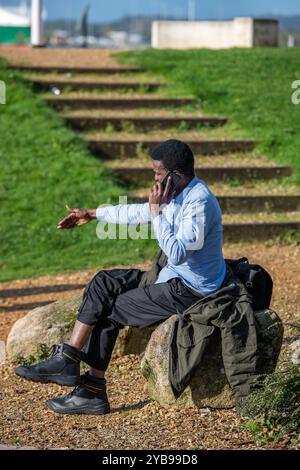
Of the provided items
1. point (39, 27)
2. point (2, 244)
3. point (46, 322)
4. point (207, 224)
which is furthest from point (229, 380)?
point (39, 27)

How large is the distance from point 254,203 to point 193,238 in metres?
6.68

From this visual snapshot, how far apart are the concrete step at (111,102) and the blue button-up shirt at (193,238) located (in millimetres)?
8954

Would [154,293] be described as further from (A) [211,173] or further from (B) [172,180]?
(A) [211,173]

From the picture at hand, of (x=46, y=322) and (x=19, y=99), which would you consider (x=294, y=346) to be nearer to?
(x=46, y=322)

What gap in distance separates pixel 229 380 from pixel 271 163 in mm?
7963

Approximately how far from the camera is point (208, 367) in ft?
21.6

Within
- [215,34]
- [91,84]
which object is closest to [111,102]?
[91,84]

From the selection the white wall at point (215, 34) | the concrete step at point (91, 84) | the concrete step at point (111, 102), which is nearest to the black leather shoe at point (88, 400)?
the concrete step at point (111, 102)

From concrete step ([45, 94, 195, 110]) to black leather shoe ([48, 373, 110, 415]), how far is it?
9092 mm

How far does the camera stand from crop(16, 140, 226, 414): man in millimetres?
6562

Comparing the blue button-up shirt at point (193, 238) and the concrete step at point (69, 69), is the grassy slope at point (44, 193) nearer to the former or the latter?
the concrete step at point (69, 69)

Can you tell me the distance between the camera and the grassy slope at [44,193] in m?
11.9

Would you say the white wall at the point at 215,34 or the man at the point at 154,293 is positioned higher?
the white wall at the point at 215,34

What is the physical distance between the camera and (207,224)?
656cm
